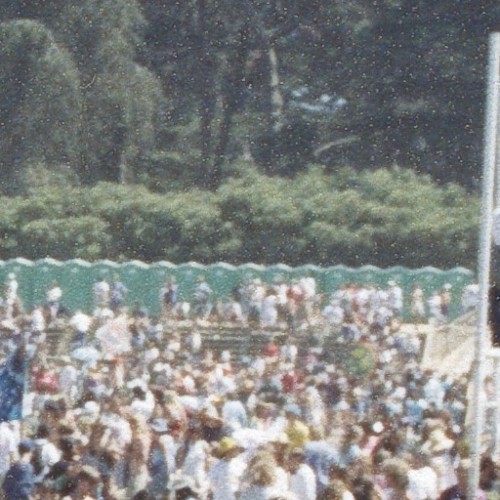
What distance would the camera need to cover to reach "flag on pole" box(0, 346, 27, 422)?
67.3 ft

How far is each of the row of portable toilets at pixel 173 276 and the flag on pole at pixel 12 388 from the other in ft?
83.5

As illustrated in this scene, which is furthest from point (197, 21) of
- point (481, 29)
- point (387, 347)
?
point (387, 347)

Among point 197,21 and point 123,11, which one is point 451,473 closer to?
point 123,11

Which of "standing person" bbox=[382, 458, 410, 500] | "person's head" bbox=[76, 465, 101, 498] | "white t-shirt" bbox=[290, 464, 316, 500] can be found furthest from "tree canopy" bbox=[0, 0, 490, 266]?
"standing person" bbox=[382, 458, 410, 500]

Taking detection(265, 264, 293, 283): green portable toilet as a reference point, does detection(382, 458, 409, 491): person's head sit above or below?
below

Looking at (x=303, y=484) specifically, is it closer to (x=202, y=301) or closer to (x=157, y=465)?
(x=157, y=465)

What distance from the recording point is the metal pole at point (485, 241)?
729cm

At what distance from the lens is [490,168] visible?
286 inches

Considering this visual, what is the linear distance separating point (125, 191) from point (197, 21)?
14.3 metres

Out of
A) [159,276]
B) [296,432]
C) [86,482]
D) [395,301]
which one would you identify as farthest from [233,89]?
[86,482]

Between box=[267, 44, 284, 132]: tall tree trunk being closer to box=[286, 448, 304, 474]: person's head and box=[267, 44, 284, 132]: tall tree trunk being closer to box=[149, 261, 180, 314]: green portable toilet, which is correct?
box=[149, 261, 180, 314]: green portable toilet

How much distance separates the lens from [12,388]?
2081 centimetres

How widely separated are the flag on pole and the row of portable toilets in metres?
25.4

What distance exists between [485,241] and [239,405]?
12.0 m
